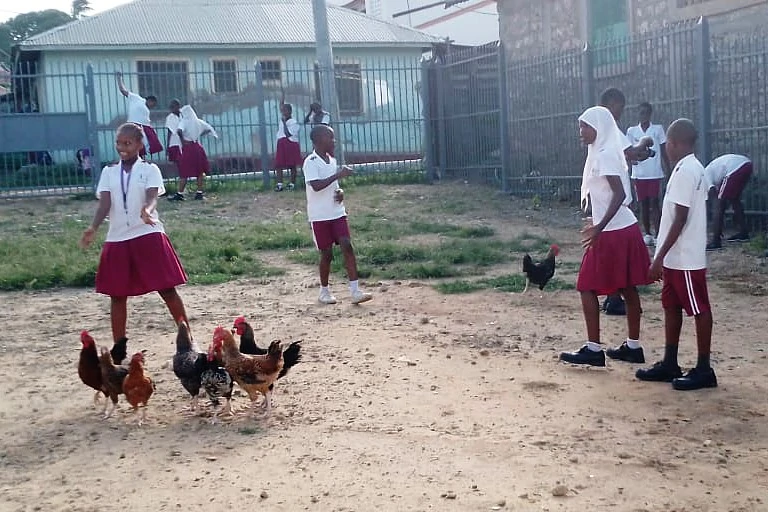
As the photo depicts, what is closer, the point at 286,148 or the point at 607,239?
the point at 607,239

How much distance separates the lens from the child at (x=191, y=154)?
17.0 meters

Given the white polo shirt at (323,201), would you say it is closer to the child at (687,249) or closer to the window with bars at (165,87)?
the child at (687,249)

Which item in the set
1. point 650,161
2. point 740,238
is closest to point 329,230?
point 650,161

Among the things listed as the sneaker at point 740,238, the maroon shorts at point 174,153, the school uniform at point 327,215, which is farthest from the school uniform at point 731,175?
the maroon shorts at point 174,153

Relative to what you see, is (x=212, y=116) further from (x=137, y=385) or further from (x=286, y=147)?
(x=137, y=385)

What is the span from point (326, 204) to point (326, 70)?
11124 mm

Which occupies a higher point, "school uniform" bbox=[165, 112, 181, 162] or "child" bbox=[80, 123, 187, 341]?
"school uniform" bbox=[165, 112, 181, 162]

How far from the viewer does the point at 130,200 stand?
20.1ft

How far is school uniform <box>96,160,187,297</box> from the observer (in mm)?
6086

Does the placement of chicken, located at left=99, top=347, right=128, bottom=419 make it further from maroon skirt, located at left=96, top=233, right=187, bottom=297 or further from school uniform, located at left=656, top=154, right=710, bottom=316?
school uniform, located at left=656, top=154, right=710, bottom=316

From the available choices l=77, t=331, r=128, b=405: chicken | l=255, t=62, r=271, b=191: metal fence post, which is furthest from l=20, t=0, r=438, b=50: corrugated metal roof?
l=77, t=331, r=128, b=405: chicken

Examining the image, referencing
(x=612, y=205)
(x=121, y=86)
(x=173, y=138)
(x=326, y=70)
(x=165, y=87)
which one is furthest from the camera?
(x=165, y=87)

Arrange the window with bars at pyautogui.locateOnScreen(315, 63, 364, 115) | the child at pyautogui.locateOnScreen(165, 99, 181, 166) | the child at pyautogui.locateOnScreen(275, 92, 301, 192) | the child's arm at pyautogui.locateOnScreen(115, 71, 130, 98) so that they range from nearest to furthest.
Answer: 1. the child's arm at pyautogui.locateOnScreen(115, 71, 130, 98)
2. the child at pyautogui.locateOnScreen(165, 99, 181, 166)
3. the child at pyautogui.locateOnScreen(275, 92, 301, 192)
4. the window with bars at pyautogui.locateOnScreen(315, 63, 364, 115)

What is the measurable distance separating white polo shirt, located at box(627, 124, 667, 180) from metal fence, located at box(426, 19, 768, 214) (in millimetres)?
1096
